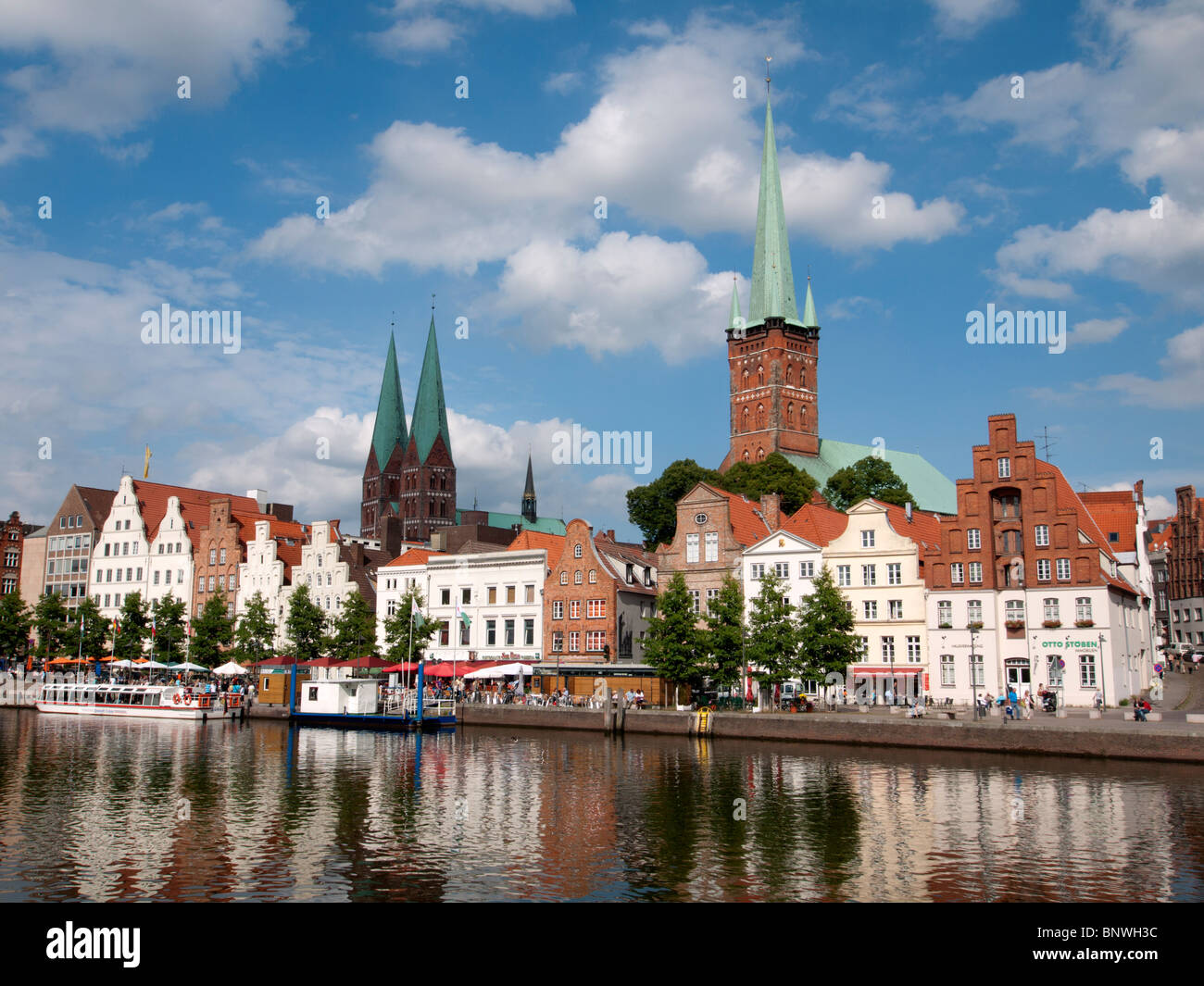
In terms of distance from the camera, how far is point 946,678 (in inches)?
2744

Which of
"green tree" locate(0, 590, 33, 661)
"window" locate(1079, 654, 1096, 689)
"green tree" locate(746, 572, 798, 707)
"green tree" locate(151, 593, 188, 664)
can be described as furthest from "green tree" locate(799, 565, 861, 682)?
"green tree" locate(0, 590, 33, 661)

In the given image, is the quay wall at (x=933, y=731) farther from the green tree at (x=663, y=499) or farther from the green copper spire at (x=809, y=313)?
the green copper spire at (x=809, y=313)

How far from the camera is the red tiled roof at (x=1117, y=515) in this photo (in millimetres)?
89625

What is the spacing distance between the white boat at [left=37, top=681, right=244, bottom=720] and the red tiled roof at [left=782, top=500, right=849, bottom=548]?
42.6m

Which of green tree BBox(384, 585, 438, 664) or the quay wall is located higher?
green tree BBox(384, 585, 438, 664)

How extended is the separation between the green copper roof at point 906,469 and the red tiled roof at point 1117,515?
45410 mm

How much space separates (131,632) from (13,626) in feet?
53.4

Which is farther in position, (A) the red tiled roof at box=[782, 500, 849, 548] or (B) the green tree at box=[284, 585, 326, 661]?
(B) the green tree at box=[284, 585, 326, 661]

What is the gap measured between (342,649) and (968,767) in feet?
191

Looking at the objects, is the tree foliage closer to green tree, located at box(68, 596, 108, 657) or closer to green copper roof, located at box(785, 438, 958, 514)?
green copper roof, located at box(785, 438, 958, 514)

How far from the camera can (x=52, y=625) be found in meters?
105

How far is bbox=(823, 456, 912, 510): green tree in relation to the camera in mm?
113812

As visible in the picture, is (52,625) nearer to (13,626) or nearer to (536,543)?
(13,626)

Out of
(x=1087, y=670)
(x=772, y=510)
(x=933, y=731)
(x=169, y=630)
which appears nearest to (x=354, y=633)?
(x=169, y=630)
